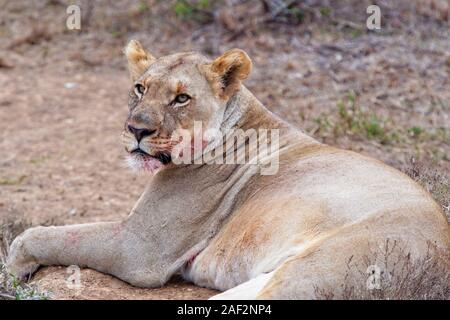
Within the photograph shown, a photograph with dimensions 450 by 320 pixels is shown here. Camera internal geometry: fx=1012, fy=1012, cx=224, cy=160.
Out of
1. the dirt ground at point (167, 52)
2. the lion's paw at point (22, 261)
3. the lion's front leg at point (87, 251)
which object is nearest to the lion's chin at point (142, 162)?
the lion's front leg at point (87, 251)

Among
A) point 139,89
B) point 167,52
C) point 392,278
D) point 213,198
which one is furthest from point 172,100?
point 167,52

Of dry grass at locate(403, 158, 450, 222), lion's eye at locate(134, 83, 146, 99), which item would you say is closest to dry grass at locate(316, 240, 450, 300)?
dry grass at locate(403, 158, 450, 222)

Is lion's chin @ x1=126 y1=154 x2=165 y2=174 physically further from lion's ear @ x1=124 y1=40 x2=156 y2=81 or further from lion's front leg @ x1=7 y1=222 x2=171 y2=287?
lion's ear @ x1=124 y1=40 x2=156 y2=81

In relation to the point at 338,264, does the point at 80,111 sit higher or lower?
lower

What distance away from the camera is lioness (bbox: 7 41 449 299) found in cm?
541

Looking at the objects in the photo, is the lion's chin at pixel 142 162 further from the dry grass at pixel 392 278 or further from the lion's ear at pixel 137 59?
the dry grass at pixel 392 278

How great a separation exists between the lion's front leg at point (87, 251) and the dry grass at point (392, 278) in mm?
1548

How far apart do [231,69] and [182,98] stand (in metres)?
0.40

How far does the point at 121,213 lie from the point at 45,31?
5126 millimetres

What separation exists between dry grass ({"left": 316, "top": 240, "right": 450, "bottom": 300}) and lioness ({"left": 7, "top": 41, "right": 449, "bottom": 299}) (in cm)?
35

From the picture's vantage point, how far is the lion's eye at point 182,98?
604 centimetres

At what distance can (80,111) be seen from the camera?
11.2 m

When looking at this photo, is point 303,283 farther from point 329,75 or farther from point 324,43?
point 324,43
